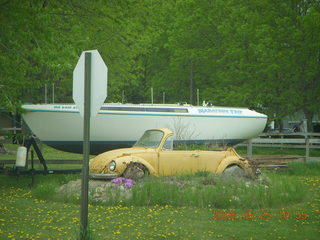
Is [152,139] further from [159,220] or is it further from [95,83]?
[95,83]

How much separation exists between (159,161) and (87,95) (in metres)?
6.38

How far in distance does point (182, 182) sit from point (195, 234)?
3.28 meters

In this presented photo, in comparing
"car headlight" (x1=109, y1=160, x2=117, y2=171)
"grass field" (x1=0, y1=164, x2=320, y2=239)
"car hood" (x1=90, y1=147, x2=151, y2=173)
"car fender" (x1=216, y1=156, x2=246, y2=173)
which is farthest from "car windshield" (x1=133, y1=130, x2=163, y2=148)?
"grass field" (x1=0, y1=164, x2=320, y2=239)

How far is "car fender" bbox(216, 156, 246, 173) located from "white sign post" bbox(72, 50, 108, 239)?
6.99 meters

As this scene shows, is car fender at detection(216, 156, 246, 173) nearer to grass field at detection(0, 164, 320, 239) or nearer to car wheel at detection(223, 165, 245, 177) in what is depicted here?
car wheel at detection(223, 165, 245, 177)

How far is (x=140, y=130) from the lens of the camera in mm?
20984

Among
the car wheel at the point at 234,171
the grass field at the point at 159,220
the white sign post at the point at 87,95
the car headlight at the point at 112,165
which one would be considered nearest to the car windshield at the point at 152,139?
the car headlight at the point at 112,165

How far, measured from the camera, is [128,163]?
1265 centimetres

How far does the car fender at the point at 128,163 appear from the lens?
1256 cm

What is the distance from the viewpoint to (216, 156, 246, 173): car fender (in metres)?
13.7

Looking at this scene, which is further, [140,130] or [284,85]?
[284,85]

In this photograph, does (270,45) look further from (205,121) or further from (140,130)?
(140,130)

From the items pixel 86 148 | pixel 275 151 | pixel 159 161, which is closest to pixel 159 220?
pixel 86 148

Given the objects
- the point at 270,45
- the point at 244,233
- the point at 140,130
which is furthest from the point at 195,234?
the point at 270,45
